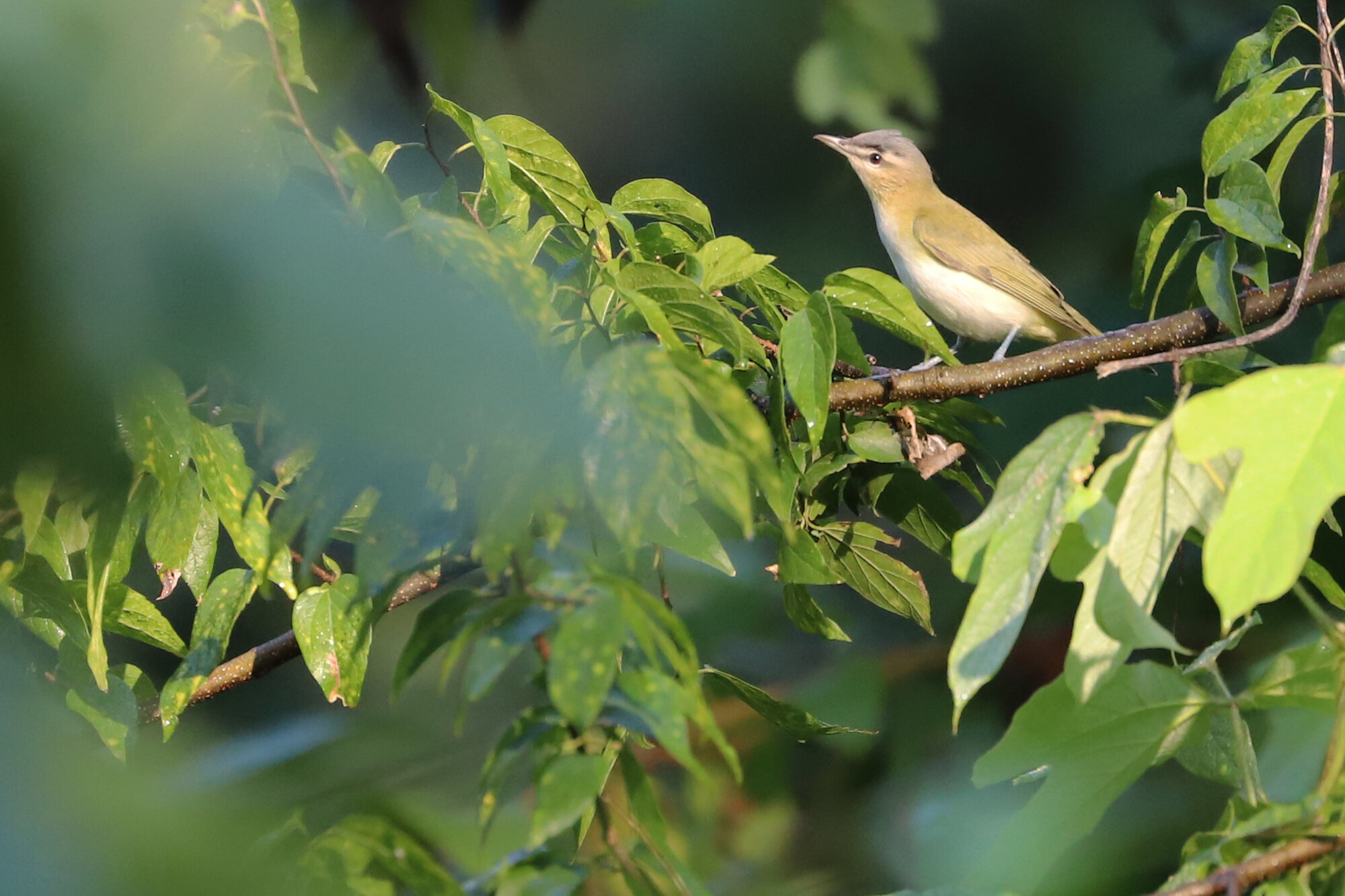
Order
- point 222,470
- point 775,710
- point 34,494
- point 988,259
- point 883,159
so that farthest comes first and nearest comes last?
point 883,159, point 988,259, point 775,710, point 222,470, point 34,494

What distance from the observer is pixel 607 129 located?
81.0 inches

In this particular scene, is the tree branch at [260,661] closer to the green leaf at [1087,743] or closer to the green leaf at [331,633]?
the green leaf at [331,633]

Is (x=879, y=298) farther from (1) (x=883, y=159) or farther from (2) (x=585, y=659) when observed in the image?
(1) (x=883, y=159)

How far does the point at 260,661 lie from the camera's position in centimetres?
65

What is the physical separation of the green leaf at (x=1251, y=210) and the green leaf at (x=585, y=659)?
442mm

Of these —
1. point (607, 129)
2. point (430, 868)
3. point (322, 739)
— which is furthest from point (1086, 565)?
point (607, 129)

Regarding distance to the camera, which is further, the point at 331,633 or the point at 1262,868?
the point at 331,633

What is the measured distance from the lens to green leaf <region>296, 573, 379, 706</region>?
1.77ft

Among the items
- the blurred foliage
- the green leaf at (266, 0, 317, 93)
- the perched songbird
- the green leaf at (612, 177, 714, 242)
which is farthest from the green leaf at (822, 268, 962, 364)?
the perched songbird

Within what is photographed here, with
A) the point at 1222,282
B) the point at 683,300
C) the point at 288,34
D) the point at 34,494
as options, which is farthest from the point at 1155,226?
the point at 34,494

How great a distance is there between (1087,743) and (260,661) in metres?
0.46

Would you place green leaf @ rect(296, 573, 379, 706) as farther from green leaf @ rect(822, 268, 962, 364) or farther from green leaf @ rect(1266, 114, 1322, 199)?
green leaf @ rect(1266, 114, 1322, 199)

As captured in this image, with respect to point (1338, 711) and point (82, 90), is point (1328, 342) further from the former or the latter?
point (82, 90)

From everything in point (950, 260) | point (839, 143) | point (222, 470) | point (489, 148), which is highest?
point (489, 148)
